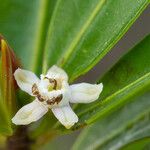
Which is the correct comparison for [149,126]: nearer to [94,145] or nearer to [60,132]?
[94,145]

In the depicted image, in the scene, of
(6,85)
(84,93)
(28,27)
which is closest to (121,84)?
(84,93)

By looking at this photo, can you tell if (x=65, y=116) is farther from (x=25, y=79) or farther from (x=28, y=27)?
(x=28, y=27)

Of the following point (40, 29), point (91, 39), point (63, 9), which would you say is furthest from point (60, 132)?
point (40, 29)

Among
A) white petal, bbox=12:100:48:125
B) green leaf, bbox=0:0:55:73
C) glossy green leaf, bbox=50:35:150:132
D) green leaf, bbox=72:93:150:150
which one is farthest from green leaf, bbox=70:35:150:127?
green leaf, bbox=0:0:55:73

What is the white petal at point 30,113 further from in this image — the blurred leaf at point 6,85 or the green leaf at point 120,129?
the green leaf at point 120,129

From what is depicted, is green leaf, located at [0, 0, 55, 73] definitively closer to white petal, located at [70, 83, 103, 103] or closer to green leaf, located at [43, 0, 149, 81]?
green leaf, located at [43, 0, 149, 81]

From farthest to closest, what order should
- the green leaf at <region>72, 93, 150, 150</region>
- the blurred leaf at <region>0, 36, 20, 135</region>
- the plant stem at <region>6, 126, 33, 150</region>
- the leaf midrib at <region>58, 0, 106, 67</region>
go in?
1. the green leaf at <region>72, 93, 150, 150</region>
2. the leaf midrib at <region>58, 0, 106, 67</region>
3. the plant stem at <region>6, 126, 33, 150</region>
4. the blurred leaf at <region>0, 36, 20, 135</region>
